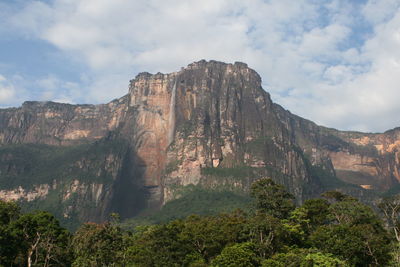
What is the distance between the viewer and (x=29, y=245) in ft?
232

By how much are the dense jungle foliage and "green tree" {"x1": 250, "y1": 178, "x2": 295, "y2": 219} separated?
357 inches

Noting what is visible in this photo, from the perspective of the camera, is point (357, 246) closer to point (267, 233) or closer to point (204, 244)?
point (267, 233)

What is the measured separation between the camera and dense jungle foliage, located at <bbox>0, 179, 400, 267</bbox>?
6266 centimetres

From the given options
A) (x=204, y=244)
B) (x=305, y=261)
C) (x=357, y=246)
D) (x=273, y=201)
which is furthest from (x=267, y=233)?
(x=273, y=201)

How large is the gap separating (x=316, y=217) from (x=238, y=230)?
868 inches

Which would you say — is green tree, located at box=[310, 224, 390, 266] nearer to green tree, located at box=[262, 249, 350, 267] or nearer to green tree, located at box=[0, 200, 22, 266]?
green tree, located at box=[262, 249, 350, 267]

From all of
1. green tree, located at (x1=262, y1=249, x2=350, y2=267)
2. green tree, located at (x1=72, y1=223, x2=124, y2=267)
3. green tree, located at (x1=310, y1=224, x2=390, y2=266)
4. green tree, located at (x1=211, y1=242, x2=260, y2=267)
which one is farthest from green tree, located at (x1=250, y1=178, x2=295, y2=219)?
green tree, located at (x1=72, y1=223, x2=124, y2=267)

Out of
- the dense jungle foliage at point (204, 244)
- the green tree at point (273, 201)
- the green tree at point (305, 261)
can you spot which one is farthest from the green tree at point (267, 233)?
the green tree at point (273, 201)

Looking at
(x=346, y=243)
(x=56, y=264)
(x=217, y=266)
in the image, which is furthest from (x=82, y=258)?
(x=346, y=243)

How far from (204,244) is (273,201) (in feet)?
77.1

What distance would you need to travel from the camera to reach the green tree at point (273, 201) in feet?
308

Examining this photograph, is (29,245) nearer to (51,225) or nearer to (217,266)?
(51,225)

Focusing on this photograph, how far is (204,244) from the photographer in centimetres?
7588

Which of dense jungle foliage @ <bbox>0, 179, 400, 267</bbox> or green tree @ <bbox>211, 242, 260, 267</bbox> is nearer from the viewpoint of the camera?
dense jungle foliage @ <bbox>0, 179, 400, 267</bbox>
